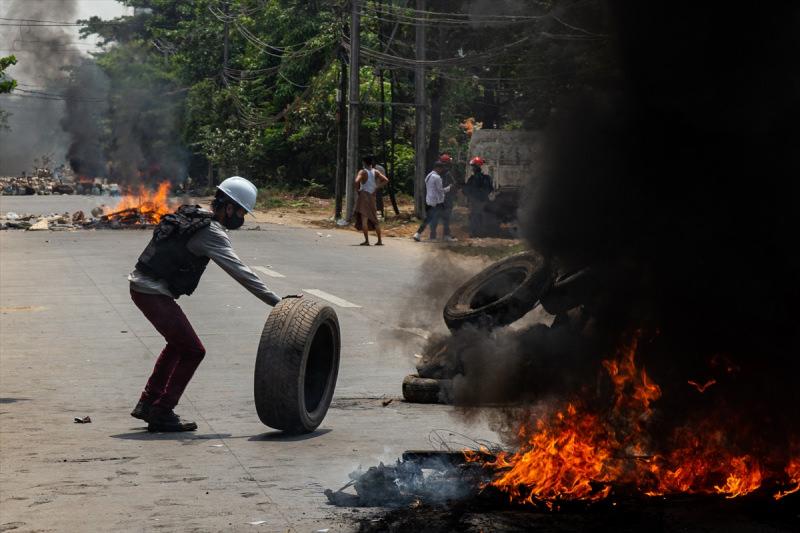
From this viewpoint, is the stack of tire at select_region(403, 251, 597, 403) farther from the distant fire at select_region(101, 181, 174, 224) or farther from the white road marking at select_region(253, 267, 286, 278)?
the distant fire at select_region(101, 181, 174, 224)

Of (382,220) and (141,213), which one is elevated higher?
(141,213)

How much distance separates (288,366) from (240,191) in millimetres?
1305

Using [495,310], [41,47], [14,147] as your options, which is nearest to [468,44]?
[495,310]

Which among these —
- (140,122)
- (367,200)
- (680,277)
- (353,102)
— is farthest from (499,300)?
(140,122)

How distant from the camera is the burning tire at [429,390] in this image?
955cm

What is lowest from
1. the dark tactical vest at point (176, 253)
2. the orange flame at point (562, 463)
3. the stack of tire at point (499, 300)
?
the orange flame at point (562, 463)

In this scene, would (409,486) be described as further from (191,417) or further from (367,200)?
(367,200)

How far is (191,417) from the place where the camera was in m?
9.24

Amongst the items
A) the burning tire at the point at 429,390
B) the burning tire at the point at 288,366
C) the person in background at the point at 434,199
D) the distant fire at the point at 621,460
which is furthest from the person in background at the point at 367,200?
the distant fire at the point at 621,460

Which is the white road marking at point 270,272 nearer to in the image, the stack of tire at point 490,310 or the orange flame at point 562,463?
the stack of tire at point 490,310

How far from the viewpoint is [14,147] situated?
110438 millimetres

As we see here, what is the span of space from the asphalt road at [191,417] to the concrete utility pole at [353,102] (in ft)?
52.9

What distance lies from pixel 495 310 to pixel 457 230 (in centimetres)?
2136

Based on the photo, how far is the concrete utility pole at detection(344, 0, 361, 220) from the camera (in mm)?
35156
